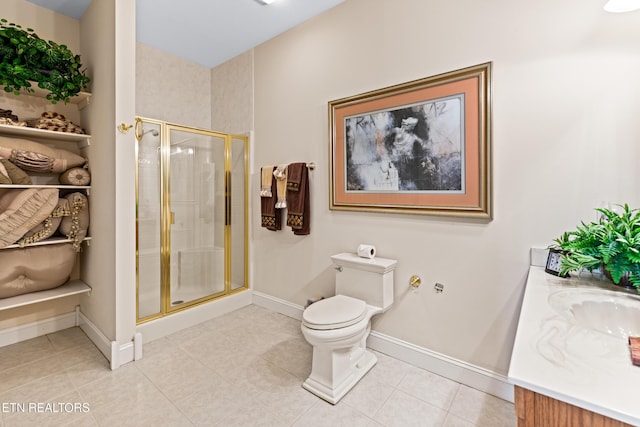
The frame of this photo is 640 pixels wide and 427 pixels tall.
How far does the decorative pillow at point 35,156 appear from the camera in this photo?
2.05 metres

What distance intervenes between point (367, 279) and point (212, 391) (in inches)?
47.1

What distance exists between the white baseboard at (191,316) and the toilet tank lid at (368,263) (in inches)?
53.3

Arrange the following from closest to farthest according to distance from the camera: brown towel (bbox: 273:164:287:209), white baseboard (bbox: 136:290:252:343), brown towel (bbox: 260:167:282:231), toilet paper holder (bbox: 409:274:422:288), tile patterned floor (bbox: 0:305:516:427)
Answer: tile patterned floor (bbox: 0:305:516:427) → toilet paper holder (bbox: 409:274:422:288) → white baseboard (bbox: 136:290:252:343) → brown towel (bbox: 273:164:287:209) → brown towel (bbox: 260:167:282:231)

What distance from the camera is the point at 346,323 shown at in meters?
1.74

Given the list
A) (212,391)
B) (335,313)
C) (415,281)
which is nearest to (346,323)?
(335,313)

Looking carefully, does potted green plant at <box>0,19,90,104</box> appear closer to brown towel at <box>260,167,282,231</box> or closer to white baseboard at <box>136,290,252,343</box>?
brown towel at <box>260,167,282,231</box>

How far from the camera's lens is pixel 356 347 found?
1958mm

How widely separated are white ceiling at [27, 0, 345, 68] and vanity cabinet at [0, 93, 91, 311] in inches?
35.1

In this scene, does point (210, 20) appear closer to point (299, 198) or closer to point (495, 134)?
point (299, 198)

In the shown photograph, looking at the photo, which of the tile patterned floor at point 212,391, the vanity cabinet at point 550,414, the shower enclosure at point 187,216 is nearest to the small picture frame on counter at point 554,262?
the tile patterned floor at point 212,391

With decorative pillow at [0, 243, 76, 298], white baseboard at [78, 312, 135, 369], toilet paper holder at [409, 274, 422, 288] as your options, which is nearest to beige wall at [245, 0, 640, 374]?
toilet paper holder at [409, 274, 422, 288]

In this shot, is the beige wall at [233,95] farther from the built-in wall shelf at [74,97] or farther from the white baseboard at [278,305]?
the white baseboard at [278,305]

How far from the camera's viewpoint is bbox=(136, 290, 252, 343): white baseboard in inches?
92.4

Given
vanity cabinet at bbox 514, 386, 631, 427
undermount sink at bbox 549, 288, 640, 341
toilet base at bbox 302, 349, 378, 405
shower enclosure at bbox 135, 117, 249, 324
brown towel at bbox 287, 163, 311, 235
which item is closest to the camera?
vanity cabinet at bbox 514, 386, 631, 427
